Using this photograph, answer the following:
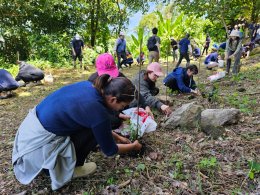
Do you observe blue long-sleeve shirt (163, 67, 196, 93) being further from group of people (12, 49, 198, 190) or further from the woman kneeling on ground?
the woman kneeling on ground

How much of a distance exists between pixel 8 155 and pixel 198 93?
12.4ft

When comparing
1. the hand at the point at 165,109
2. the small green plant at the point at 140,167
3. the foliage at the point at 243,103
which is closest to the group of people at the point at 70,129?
the small green plant at the point at 140,167

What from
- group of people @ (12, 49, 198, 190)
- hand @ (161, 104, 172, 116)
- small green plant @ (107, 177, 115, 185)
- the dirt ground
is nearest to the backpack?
hand @ (161, 104, 172, 116)

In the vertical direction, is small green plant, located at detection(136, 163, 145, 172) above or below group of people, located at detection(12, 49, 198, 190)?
below

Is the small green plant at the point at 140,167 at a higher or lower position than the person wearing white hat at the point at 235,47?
lower

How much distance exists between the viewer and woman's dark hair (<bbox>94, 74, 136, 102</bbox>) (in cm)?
223

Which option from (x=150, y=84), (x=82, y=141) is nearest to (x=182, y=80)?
(x=150, y=84)

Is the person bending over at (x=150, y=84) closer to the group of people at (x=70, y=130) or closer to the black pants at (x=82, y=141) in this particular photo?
the group of people at (x=70, y=130)

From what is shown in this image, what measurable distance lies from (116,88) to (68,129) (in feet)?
1.92

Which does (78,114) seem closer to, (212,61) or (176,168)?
(176,168)

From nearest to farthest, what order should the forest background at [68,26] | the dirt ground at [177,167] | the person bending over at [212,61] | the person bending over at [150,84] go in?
the dirt ground at [177,167], the person bending over at [150,84], the person bending over at [212,61], the forest background at [68,26]

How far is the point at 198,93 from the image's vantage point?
5.81m

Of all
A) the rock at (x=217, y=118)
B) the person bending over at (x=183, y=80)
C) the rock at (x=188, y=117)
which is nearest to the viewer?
the rock at (x=217, y=118)

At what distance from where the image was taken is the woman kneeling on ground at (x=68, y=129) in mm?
2254
